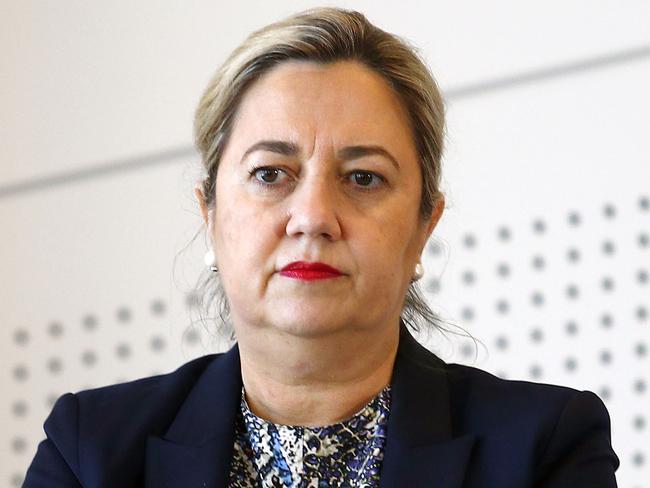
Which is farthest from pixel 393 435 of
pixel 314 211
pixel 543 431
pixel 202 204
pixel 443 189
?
pixel 443 189

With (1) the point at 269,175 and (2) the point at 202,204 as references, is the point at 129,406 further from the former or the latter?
(1) the point at 269,175

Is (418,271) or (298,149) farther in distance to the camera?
(418,271)

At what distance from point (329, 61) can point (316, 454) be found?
623mm

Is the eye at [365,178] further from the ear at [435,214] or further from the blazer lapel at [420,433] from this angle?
the blazer lapel at [420,433]

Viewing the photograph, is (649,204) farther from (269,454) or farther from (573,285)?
(269,454)

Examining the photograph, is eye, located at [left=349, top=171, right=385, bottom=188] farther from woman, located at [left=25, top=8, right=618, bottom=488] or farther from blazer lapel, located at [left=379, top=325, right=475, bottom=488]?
blazer lapel, located at [left=379, top=325, right=475, bottom=488]

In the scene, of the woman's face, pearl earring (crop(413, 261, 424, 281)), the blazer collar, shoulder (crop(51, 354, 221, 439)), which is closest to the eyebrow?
the woman's face

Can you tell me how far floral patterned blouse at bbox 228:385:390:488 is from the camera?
6.21 ft

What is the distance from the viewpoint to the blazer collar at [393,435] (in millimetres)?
1861

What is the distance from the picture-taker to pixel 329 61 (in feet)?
6.39

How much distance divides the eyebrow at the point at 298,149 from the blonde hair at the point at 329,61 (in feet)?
0.36

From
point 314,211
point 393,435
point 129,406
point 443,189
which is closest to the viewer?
point 314,211

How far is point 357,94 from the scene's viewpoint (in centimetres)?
192

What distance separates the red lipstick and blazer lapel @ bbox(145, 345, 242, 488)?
306 mm
